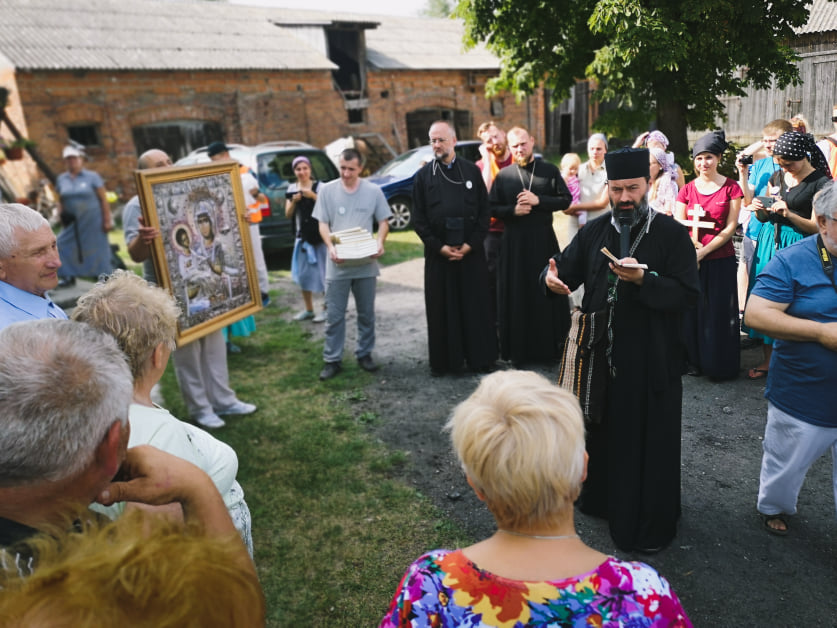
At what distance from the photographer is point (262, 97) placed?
19.4m

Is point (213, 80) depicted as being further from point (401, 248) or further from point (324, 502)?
point (324, 502)

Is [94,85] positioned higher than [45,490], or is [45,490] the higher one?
[94,85]

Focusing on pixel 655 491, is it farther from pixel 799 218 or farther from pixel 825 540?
pixel 799 218

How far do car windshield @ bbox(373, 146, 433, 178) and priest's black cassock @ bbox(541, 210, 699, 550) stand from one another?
1021cm

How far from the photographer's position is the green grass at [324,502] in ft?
10.6

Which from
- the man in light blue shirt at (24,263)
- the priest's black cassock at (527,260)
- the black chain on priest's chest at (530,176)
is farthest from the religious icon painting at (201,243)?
the black chain on priest's chest at (530,176)

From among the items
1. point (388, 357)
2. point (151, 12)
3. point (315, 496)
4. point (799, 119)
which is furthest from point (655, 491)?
point (151, 12)

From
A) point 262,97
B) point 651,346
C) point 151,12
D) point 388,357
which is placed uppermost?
point 151,12

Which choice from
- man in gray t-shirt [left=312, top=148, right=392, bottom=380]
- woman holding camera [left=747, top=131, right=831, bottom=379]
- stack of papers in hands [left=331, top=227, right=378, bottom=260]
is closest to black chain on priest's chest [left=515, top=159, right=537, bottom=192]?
man in gray t-shirt [left=312, top=148, right=392, bottom=380]

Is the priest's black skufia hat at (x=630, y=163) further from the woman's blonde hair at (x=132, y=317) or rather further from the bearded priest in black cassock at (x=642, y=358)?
the woman's blonde hair at (x=132, y=317)

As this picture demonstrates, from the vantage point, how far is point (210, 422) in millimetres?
5016

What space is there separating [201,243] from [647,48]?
5606 mm

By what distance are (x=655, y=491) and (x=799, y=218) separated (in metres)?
2.69

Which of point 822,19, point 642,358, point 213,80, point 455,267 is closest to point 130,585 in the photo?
point 642,358
